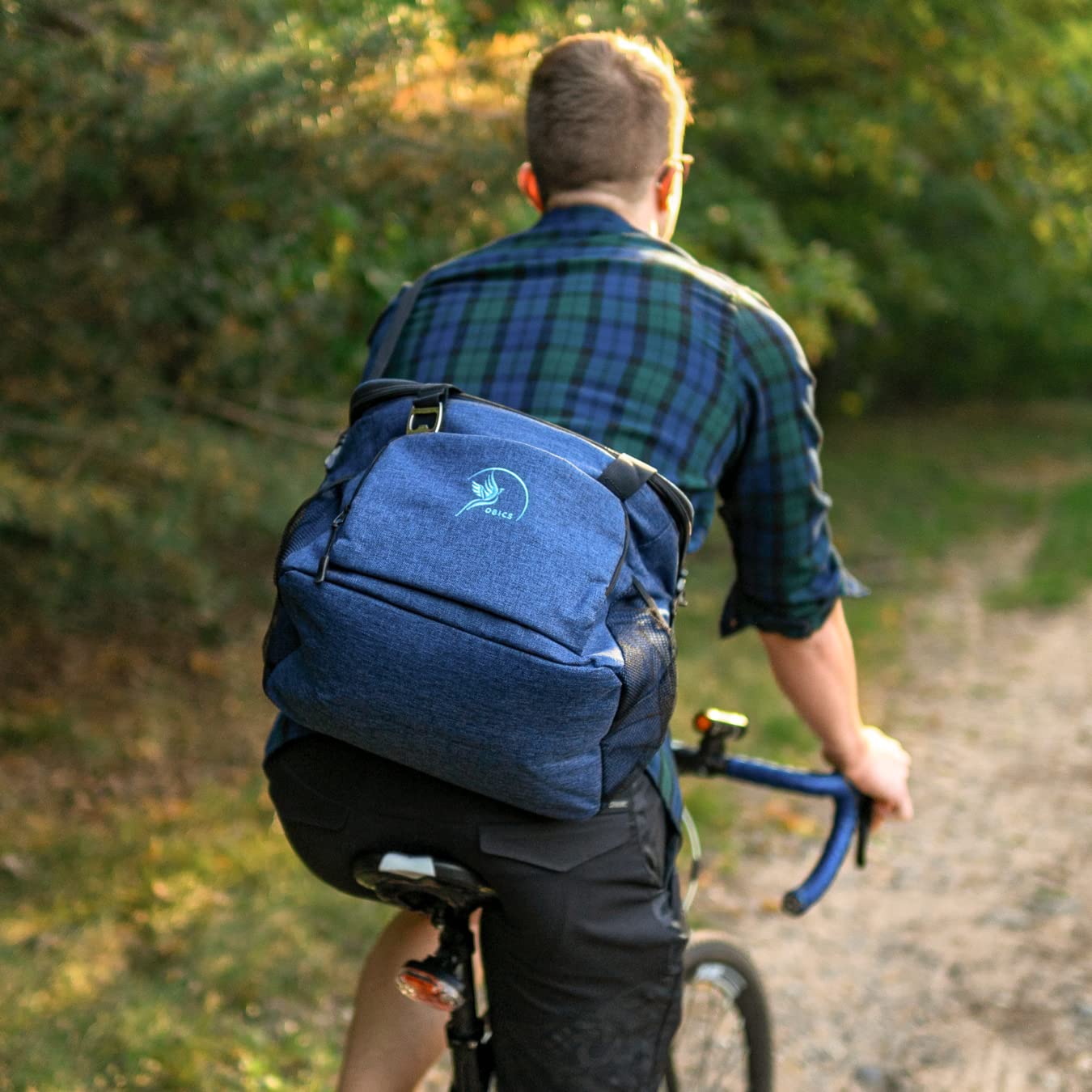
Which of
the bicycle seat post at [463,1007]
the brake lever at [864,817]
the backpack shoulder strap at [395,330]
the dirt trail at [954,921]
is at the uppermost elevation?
the backpack shoulder strap at [395,330]

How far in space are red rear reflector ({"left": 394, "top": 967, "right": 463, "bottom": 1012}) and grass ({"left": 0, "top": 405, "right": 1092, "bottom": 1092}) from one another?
1.51 m

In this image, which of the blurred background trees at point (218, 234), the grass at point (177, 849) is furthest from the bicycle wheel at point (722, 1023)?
the blurred background trees at point (218, 234)

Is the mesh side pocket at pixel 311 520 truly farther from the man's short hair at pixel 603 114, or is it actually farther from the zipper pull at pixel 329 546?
the man's short hair at pixel 603 114

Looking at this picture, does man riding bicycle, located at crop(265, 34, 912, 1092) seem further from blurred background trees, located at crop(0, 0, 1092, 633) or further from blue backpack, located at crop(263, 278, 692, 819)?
blurred background trees, located at crop(0, 0, 1092, 633)

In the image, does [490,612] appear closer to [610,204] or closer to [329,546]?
[329,546]

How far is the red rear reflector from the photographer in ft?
5.73

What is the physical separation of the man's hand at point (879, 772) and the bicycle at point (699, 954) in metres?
0.03

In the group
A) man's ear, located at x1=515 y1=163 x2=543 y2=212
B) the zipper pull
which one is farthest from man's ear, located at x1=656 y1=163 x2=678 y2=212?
the zipper pull

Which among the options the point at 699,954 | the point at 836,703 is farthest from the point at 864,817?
the point at 699,954

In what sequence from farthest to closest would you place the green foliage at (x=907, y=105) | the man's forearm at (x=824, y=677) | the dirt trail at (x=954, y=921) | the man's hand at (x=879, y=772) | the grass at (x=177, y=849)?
the green foliage at (x=907, y=105) → the dirt trail at (x=954, y=921) → the grass at (x=177, y=849) → the man's hand at (x=879, y=772) → the man's forearm at (x=824, y=677)

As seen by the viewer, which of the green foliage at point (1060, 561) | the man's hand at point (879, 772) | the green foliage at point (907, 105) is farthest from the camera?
the green foliage at point (1060, 561)

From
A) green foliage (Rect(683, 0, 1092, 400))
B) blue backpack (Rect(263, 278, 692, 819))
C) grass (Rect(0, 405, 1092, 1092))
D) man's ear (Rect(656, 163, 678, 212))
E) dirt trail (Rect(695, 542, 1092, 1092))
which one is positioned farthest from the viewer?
green foliage (Rect(683, 0, 1092, 400))

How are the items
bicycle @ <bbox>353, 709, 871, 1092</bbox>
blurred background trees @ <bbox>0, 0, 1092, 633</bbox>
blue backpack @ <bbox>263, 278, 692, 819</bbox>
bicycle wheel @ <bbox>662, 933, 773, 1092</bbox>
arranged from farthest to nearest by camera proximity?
1. blurred background trees @ <bbox>0, 0, 1092, 633</bbox>
2. bicycle wheel @ <bbox>662, 933, 773, 1092</bbox>
3. bicycle @ <bbox>353, 709, 871, 1092</bbox>
4. blue backpack @ <bbox>263, 278, 692, 819</bbox>

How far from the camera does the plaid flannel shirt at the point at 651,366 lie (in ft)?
5.74
